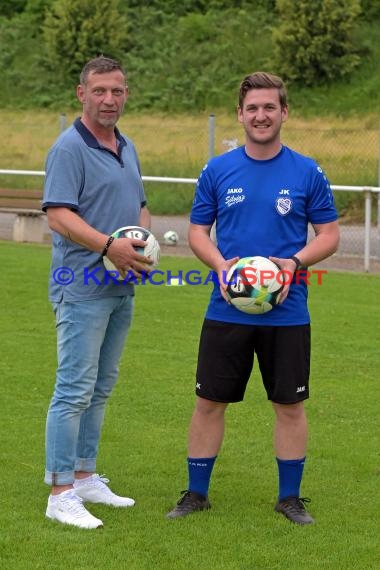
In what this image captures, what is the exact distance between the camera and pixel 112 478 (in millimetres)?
5980

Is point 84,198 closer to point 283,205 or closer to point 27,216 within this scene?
point 283,205

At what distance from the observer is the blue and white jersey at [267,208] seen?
520 centimetres

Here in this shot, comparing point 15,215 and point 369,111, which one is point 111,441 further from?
point 369,111

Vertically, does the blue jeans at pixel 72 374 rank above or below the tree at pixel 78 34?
below

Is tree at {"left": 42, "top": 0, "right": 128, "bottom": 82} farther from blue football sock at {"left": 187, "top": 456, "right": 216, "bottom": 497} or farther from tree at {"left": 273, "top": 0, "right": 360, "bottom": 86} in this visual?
blue football sock at {"left": 187, "top": 456, "right": 216, "bottom": 497}

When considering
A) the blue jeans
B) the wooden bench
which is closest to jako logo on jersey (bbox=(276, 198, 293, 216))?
the blue jeans

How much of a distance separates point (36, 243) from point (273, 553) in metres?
13.2

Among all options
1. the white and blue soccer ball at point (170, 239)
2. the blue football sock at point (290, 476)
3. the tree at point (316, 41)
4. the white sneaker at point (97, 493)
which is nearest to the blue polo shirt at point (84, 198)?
the white sneaker at point (97, 493)

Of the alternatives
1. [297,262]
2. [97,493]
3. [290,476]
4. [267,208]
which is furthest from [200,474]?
[267,208]

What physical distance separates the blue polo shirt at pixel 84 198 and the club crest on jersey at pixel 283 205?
29.2 inches

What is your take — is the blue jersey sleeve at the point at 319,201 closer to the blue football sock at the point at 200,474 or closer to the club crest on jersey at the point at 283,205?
the club crest on jersey at the point at 283,205

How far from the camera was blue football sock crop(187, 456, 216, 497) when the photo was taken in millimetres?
5461

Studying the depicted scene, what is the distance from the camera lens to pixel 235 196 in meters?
5.21

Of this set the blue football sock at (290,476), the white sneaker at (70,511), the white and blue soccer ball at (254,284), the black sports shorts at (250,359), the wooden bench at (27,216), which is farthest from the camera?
the wooden bench at (27,216)
